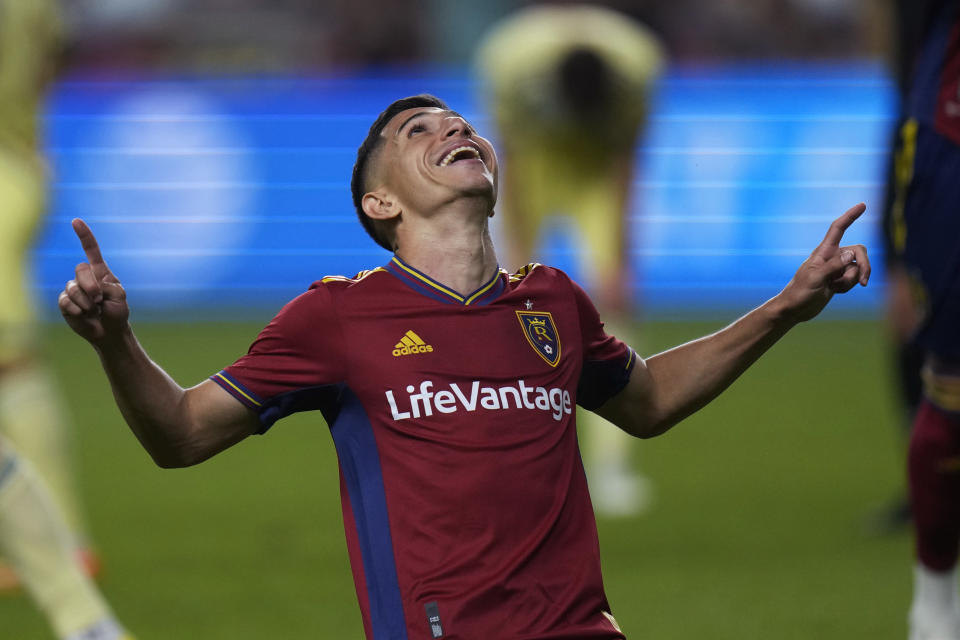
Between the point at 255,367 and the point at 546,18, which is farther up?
the point at 546,18

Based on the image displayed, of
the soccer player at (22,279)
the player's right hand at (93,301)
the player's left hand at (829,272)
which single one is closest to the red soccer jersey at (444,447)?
the player's right hand at (93,301)

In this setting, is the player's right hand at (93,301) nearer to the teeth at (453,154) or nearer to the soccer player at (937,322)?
the teeth at (453,154)

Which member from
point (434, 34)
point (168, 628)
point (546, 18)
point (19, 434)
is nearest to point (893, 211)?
point (168, 628)

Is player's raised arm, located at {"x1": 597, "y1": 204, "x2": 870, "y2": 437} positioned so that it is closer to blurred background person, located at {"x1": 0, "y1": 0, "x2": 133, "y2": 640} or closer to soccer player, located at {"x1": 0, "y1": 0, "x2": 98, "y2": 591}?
blurred background person, located at {"x1": 0, "y1": 0, "x2": 133, "y2": 640}

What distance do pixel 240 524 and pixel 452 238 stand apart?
9.50ft

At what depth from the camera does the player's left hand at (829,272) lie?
2549 millimetres

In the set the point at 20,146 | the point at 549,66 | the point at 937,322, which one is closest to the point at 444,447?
the point at 937,322

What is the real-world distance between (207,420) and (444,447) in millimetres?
382

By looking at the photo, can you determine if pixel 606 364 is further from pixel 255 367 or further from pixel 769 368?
pixel 769 368

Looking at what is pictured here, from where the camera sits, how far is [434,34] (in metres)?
13.4

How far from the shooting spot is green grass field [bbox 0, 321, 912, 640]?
4027 mm

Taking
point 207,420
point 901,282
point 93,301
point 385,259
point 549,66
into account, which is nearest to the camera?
point 93,301

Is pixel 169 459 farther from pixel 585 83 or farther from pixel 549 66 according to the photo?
pixel 549 66

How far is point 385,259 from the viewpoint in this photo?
975 cm
